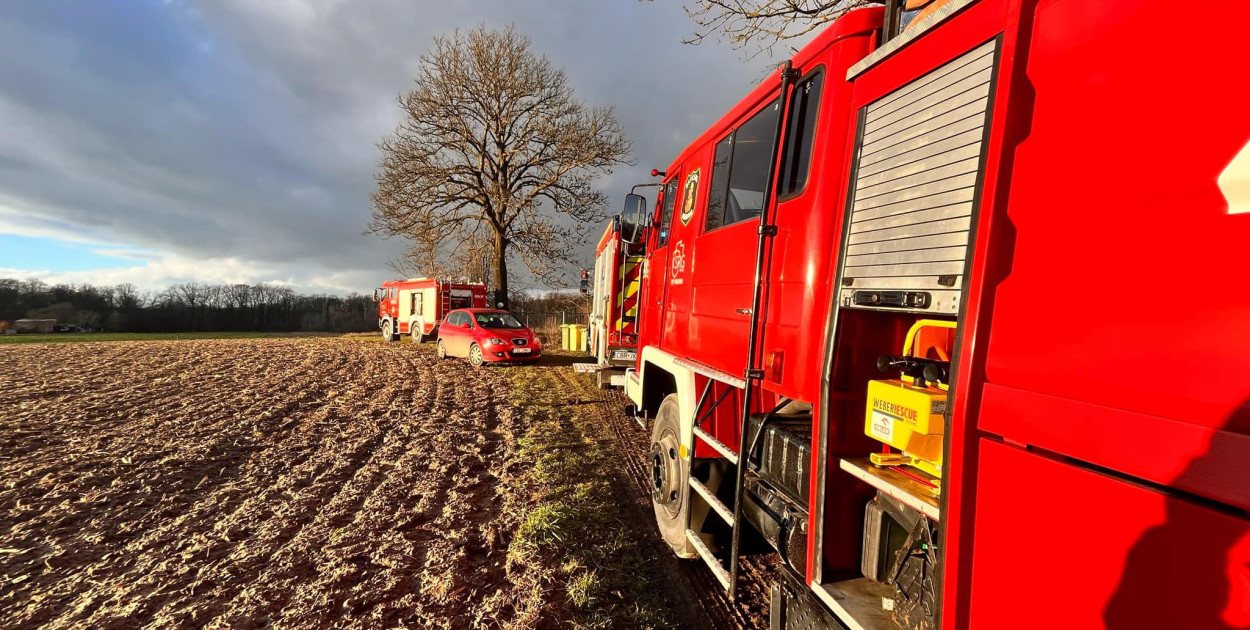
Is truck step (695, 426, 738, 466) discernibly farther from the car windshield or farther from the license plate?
the car windshield

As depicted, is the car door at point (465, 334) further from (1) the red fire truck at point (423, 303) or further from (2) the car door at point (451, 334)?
(1) the red fire truck at point (423, 303)

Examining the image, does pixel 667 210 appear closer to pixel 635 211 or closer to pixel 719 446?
pixel 635 211

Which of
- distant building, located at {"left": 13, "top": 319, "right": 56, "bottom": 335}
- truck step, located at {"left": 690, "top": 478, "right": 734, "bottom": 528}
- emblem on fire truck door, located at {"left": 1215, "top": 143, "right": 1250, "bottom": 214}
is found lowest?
distant building, located at {"left": 13, "top": 319, "right": 56, "bottom": 335}

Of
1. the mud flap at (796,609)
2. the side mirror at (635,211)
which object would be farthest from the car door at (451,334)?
the mud flap at (796,609)

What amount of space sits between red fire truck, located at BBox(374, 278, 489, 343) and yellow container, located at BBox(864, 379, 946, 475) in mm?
19953

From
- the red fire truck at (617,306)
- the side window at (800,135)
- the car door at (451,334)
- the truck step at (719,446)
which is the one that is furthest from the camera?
the car door at (451,334)

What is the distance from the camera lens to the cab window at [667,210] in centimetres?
484

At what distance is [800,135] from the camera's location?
2.75 metres

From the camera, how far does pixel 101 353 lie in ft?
48.8

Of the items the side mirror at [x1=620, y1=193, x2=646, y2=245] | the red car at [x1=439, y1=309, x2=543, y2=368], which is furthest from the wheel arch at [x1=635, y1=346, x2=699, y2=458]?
the red car at [x1=439, y1=309, x2=543, y2=368]

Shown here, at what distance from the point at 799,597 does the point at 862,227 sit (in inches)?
64.0

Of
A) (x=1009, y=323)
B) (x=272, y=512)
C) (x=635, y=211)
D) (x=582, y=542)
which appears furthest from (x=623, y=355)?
(x=1009, y=323)

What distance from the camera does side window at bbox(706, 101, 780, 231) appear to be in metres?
3.06

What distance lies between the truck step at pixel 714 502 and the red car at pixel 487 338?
37.4 ft
